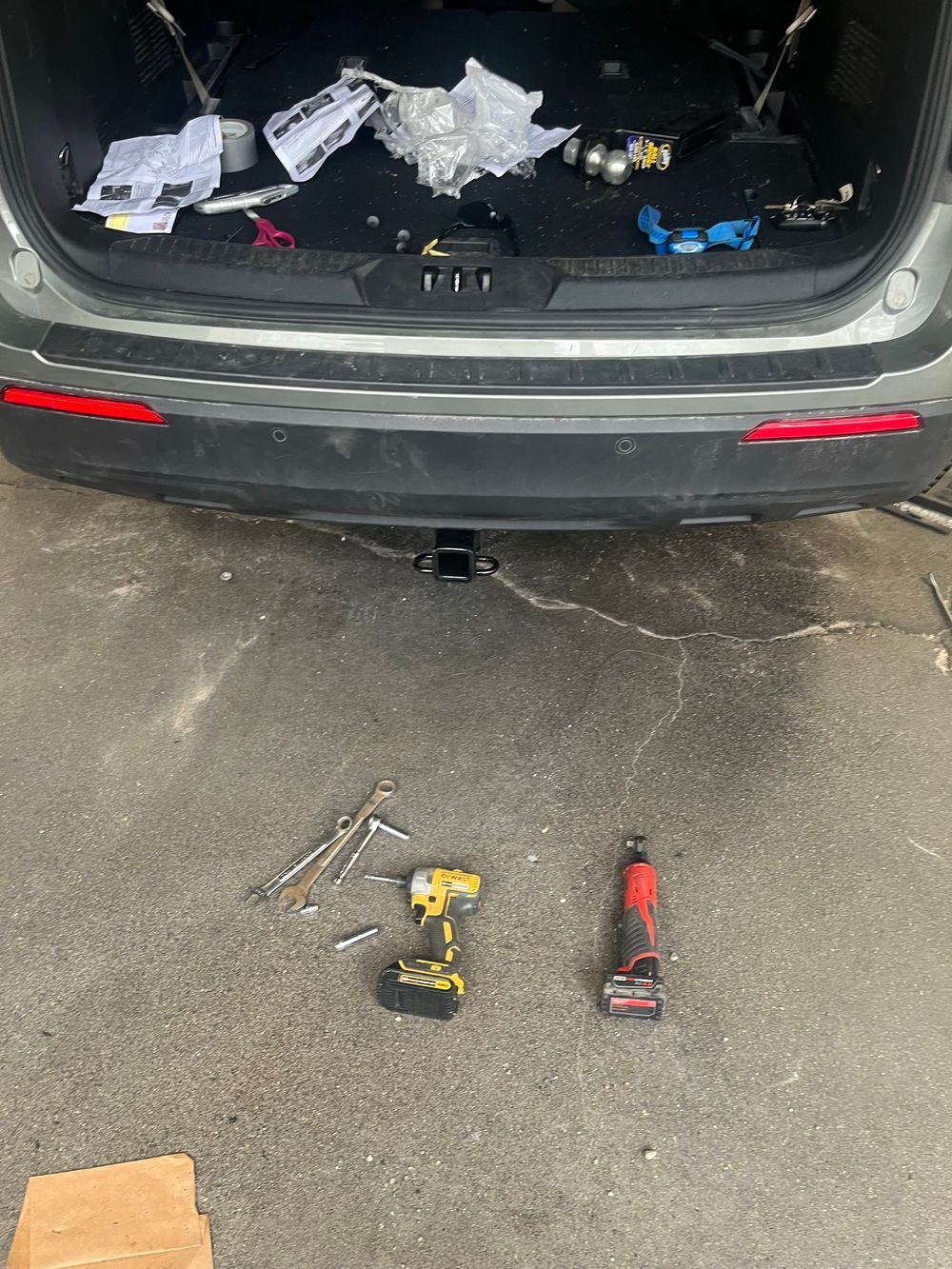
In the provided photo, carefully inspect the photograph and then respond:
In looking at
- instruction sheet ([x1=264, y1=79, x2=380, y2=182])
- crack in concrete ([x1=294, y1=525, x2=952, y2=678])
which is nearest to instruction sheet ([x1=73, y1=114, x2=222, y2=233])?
instruction sheet ([x1=264, y1=79, x2=380, y2=182])

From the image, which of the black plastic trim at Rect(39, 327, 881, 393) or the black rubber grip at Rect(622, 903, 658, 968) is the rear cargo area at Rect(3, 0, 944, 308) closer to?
the black plastic trim at Rect(39, 327, 881, 393)

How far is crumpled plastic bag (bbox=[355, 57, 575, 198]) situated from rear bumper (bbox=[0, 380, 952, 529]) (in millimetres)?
1083

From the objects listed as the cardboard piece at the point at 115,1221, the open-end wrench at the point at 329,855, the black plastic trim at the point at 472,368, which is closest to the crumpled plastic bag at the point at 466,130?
the black plastic trim at the point at 472,368

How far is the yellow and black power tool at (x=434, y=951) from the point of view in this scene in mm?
1650

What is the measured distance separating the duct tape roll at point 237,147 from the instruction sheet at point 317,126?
0.18 ft

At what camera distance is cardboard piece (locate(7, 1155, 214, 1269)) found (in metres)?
1.44

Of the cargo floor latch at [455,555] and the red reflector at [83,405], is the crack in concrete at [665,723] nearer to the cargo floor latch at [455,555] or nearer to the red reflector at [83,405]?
the cargo floor latch at [455,555]

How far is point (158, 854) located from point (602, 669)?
1.01 metres

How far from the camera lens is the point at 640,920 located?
1.72 metres

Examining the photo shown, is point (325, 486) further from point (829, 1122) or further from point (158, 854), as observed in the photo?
point (829, 1122)

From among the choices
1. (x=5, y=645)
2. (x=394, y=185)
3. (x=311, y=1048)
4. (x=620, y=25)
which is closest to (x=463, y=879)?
(x=311, y=1048)

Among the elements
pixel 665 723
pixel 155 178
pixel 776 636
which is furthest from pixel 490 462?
pixel 155 178

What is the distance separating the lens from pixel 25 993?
170 centimetres

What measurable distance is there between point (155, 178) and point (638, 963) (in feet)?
6.30
